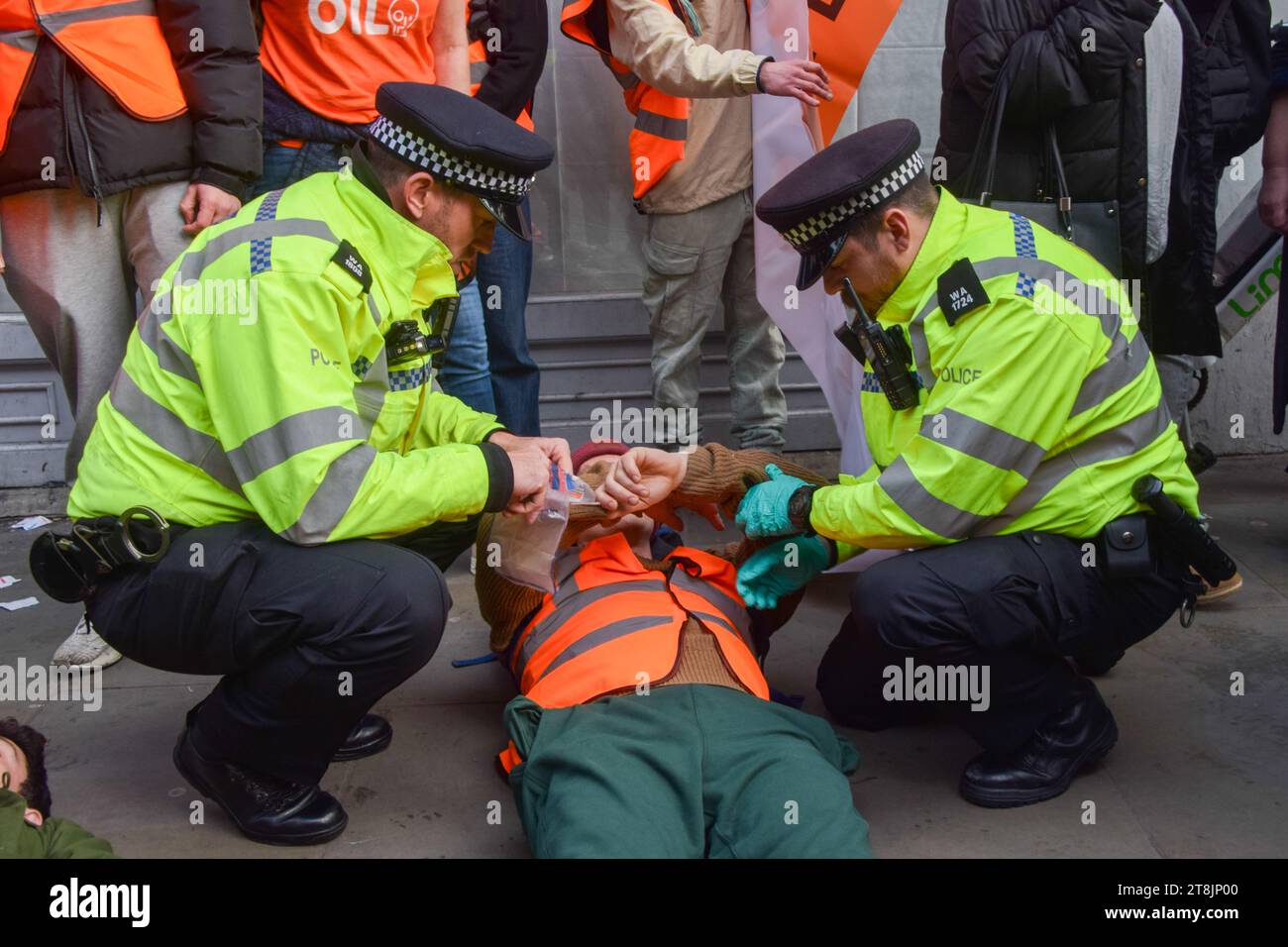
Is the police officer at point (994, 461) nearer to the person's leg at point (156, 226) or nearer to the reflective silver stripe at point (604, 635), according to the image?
the reflective silver stripe at point (604, 635)

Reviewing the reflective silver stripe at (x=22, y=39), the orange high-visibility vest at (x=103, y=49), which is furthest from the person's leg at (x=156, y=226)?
the reflective silver stripe at (x=22, y=39)

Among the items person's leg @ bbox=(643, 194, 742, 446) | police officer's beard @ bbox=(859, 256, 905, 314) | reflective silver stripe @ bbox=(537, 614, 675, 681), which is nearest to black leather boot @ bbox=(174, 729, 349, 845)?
reflective silver stripe @ bbox=(537, 614, 675, 681)

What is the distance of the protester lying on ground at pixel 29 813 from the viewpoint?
2.26 metres

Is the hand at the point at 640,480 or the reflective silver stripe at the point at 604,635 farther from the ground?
the hand at the point at 640,480

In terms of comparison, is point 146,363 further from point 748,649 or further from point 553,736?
point 748,649

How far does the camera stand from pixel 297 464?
250 centimetres

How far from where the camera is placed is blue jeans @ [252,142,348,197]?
3.77 m

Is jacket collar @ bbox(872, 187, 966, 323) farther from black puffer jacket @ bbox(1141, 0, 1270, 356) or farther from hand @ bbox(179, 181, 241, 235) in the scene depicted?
hand @ bbox(179, 181, 241, 235)

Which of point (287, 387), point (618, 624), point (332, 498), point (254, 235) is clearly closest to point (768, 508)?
point (618, 624)

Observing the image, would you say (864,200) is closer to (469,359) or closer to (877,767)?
(877,767)

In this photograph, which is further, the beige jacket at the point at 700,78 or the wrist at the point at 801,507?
the beige jacket at the point at 700,78

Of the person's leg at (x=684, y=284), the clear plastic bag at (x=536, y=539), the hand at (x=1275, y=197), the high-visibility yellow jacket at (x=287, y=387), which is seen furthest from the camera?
the person's leg at (x=684, y=284)

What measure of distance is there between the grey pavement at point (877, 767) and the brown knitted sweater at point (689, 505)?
10.9 inches
